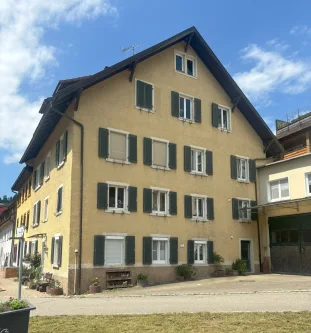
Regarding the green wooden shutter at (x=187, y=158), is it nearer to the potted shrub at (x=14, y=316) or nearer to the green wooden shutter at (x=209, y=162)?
the green wooden shutter at (x=209, y=162)

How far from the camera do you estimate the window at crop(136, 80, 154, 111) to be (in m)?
22.6

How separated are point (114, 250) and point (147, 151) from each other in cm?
555

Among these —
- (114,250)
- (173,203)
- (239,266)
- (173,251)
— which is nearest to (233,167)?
(173,203)

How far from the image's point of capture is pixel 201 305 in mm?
12375

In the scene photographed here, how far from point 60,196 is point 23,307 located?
586 inches

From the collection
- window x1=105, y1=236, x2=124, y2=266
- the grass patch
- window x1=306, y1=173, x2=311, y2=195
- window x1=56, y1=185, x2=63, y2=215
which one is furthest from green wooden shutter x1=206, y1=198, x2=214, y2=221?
the grass patch

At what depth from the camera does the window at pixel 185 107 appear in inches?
965

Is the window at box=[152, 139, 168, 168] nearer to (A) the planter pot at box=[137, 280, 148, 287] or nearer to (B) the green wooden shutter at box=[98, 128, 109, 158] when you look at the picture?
(B) the green wooden shutter at box=[98, 128, 109, 158]

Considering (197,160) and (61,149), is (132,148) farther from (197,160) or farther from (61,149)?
(197,160)

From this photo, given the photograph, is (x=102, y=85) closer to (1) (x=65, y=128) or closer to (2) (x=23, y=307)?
(1) (x=65, y=128)

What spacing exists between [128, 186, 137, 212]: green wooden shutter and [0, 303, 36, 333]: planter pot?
14.1 metres

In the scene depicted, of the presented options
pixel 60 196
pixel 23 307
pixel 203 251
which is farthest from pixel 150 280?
pixel 23 307

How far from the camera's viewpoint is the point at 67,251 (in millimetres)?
18875

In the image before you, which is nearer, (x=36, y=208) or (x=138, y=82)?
(x=138, y=82)
